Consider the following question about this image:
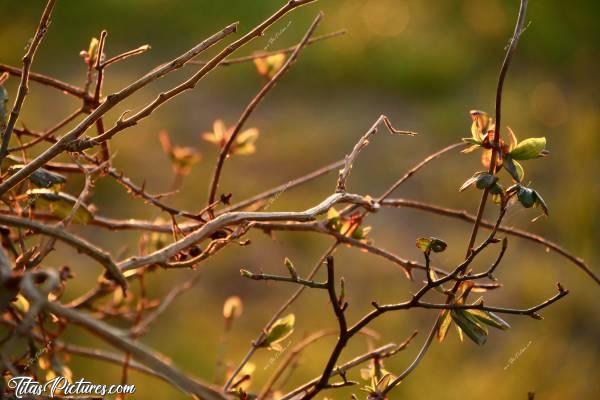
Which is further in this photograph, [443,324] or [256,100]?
[256,100]

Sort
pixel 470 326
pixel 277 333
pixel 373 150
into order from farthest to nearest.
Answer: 1. pixel 373 150
2. pixel 277 333
3. pixel 470 326

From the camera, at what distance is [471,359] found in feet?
5.99

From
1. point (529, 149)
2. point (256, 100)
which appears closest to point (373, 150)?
point (256, 100)

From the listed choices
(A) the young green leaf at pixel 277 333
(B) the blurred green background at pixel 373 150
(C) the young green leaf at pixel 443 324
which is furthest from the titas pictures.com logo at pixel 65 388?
(B) the blurred green background at pixel 373 150

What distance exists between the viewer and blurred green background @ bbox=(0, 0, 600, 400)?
1.80 meters

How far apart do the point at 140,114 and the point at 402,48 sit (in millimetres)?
2528

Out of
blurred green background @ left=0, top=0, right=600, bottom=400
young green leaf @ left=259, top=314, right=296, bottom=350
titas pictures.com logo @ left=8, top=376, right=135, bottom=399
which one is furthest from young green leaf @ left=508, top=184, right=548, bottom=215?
blurred green background @ left=0, top=0, right=600, bottom=400

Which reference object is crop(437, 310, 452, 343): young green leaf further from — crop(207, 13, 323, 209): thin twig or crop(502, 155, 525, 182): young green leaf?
crop(207, 13, 323, 209): thin twig

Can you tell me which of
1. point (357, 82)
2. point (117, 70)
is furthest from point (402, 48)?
point (117, 70)

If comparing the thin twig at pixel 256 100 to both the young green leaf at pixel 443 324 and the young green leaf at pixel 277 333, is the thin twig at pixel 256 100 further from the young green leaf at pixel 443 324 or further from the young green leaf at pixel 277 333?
the young green leaf at pixel 443 324

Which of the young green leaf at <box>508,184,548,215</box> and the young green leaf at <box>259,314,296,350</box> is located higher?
the young green leaf at <box>508,184,548,215</box>

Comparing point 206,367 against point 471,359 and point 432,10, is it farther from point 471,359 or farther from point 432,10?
point 432,10

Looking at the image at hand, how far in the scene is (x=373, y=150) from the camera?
2605 millimetres

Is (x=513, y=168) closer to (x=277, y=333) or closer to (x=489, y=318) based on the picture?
(x=489, y=318)
